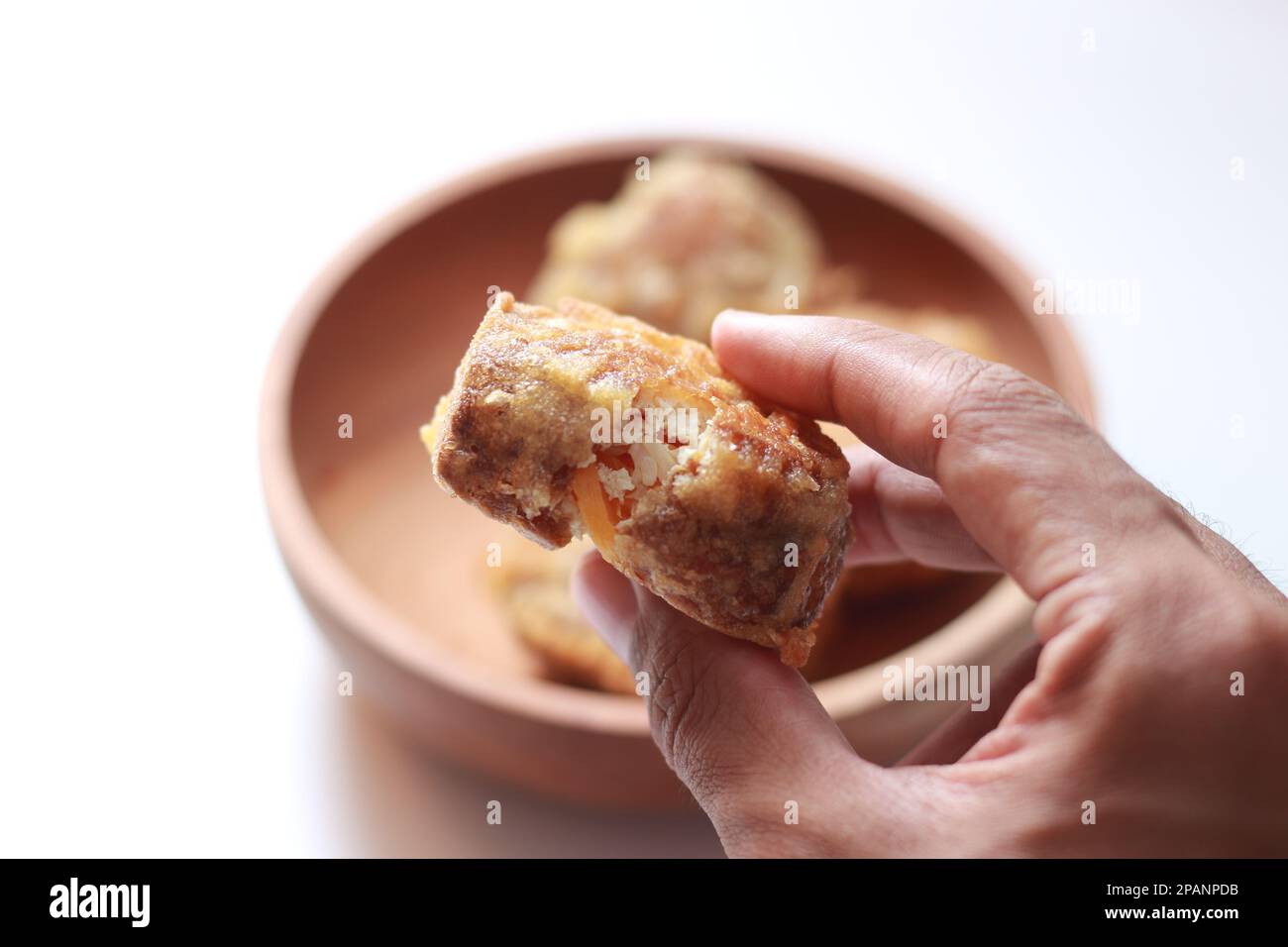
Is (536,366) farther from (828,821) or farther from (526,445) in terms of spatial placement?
(828,821)

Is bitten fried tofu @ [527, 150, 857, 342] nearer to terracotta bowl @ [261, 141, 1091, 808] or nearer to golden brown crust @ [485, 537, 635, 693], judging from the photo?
terracotta bowl @ [261, 141, 1091, 808]

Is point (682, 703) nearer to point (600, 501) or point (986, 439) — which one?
point (600, 501)

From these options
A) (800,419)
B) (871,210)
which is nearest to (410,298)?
(871,210)

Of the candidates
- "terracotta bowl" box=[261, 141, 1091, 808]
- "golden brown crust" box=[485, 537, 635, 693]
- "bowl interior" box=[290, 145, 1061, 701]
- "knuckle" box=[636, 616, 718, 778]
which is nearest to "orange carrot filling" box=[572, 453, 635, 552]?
"knuckle" box=[636, 616, 718, 778]

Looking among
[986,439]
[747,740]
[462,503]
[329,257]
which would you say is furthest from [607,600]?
[329,257]

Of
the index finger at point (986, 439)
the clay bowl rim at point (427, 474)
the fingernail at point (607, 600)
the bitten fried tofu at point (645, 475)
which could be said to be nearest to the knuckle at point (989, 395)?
the index finger at point (986, 439)

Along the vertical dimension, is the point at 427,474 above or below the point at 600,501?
above
